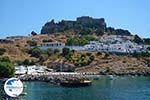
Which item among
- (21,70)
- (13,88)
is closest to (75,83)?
(21,70)

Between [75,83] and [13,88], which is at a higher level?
[13,88]

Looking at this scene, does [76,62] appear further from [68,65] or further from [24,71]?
[24,71]

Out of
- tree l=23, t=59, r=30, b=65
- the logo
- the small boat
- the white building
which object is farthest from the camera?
tree l=23, t=59, r=30, b=65

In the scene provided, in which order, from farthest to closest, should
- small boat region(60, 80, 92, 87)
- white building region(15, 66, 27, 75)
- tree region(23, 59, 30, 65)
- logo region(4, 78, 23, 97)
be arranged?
1. tree region(23, 59, 30, 65)
2. white building region(15, 66, 27, 75)
3. small boat region(60, 80, 92, 87)
4. logo region(4, 78, 23, 97)

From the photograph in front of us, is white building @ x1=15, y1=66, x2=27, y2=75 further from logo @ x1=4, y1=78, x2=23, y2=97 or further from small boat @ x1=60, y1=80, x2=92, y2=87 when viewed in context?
logo @ x1=4, y1=78, x2=23, y2=97

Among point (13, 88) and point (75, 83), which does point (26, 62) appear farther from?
point (13, 88)

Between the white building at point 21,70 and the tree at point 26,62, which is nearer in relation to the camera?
the white building at point 21,70

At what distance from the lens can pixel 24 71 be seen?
16988cm

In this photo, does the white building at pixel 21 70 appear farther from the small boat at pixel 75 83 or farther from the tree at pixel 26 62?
the small boat at pixel 75 83

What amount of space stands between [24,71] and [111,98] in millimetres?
79925

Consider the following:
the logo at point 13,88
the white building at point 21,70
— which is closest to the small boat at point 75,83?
the white building at point 21,70

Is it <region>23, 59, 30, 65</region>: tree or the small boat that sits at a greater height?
<region>23, 59, 30, 65</region>: tree

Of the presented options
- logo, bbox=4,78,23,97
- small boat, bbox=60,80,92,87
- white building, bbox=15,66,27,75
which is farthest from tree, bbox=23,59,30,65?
logo, bbox=4,78,23,97

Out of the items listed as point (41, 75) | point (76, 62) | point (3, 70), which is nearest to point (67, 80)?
point (3, 70)
